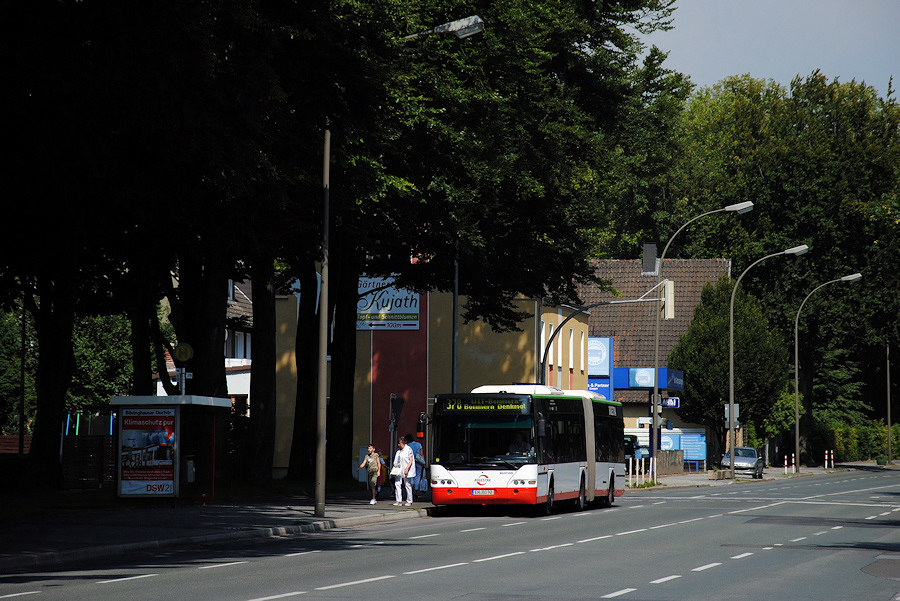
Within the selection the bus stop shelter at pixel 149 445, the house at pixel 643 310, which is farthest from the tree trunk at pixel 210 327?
the house at pixel 643 310

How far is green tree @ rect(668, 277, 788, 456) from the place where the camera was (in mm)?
68438

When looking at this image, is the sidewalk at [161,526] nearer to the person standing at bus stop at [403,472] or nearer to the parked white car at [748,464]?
the person standing at bus stop at [403,472]

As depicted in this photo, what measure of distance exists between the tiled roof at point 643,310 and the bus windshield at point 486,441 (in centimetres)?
4737

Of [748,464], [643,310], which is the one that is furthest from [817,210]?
[748,464]

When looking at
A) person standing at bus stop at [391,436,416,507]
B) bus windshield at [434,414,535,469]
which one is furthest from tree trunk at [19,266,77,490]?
bus windshield at [434,414,535,469]

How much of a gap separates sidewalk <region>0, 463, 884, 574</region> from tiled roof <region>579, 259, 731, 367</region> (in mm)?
46085

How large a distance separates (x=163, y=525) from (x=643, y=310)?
2299 inches

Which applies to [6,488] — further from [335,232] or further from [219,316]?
[335,232]

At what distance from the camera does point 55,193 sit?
2134 centimetres

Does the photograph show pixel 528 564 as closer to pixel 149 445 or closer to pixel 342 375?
pixel 149 445

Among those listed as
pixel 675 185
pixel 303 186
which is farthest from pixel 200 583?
pixel 675 185

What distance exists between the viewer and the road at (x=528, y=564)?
14.2 meters

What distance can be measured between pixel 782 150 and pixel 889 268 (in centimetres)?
871

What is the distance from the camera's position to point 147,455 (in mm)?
28000
